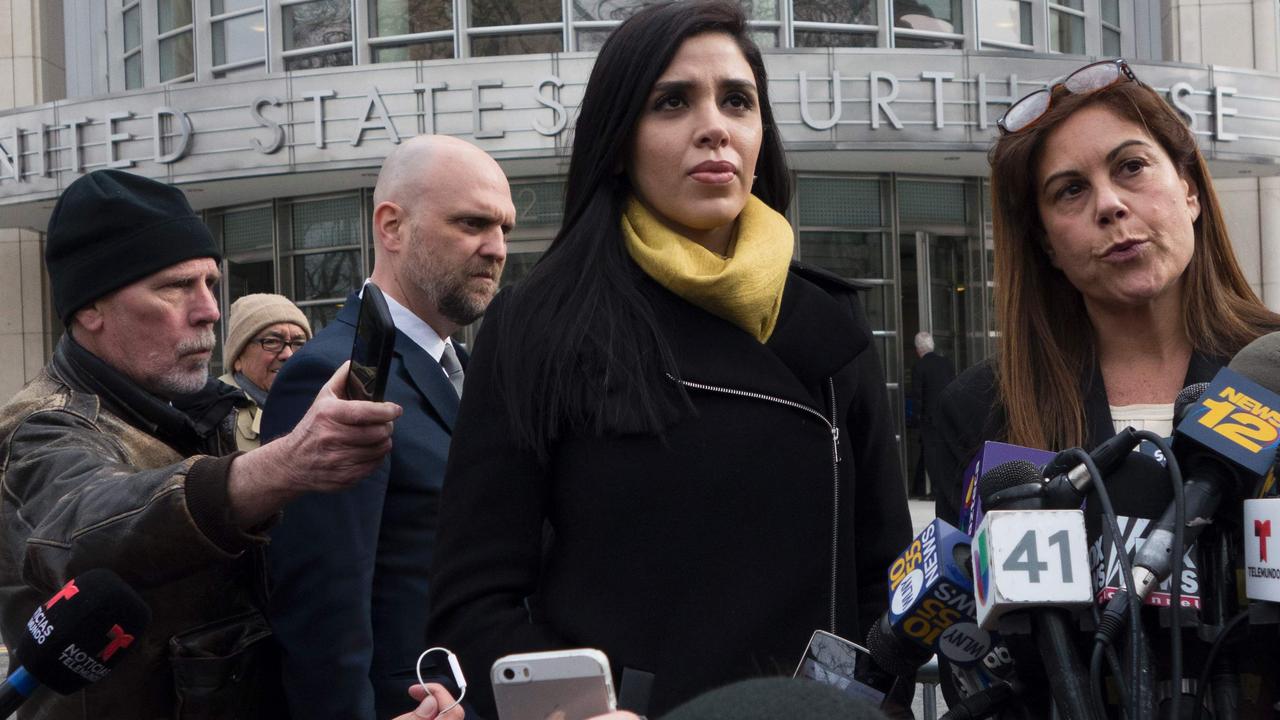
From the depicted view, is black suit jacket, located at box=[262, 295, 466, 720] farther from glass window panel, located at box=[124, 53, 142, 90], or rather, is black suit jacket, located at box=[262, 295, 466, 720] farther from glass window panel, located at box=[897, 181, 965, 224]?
glass window panel, located at box=[124, 53, 142, 90]

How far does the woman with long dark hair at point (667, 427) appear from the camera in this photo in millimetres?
2035

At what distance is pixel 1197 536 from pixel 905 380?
1369 centimetres

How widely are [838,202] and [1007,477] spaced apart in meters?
13.9

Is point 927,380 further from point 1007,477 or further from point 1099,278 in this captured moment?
point 1007,477

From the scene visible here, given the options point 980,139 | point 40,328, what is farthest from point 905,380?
point 40,328

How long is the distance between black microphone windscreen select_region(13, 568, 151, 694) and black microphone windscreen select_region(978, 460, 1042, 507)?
1286 millimetres

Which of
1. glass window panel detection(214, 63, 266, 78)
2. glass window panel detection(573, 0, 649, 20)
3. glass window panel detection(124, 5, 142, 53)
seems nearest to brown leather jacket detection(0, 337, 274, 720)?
glass window panel detection(573, 0, 649, 20)

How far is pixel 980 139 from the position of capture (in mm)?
13953

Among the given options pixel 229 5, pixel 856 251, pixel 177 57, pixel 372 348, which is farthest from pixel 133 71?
pixel 372 348

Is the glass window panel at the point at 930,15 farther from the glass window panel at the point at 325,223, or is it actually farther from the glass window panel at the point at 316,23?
the glass window panel at the point at 325,223

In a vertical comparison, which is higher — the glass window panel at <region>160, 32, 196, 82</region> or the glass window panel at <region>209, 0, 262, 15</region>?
the glass window panel at <region>209, 0, 262, 15</region>

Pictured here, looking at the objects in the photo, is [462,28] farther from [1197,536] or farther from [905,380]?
[1197,536]

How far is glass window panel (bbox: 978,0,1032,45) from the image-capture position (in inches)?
607

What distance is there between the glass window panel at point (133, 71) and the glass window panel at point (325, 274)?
3.17 meters
